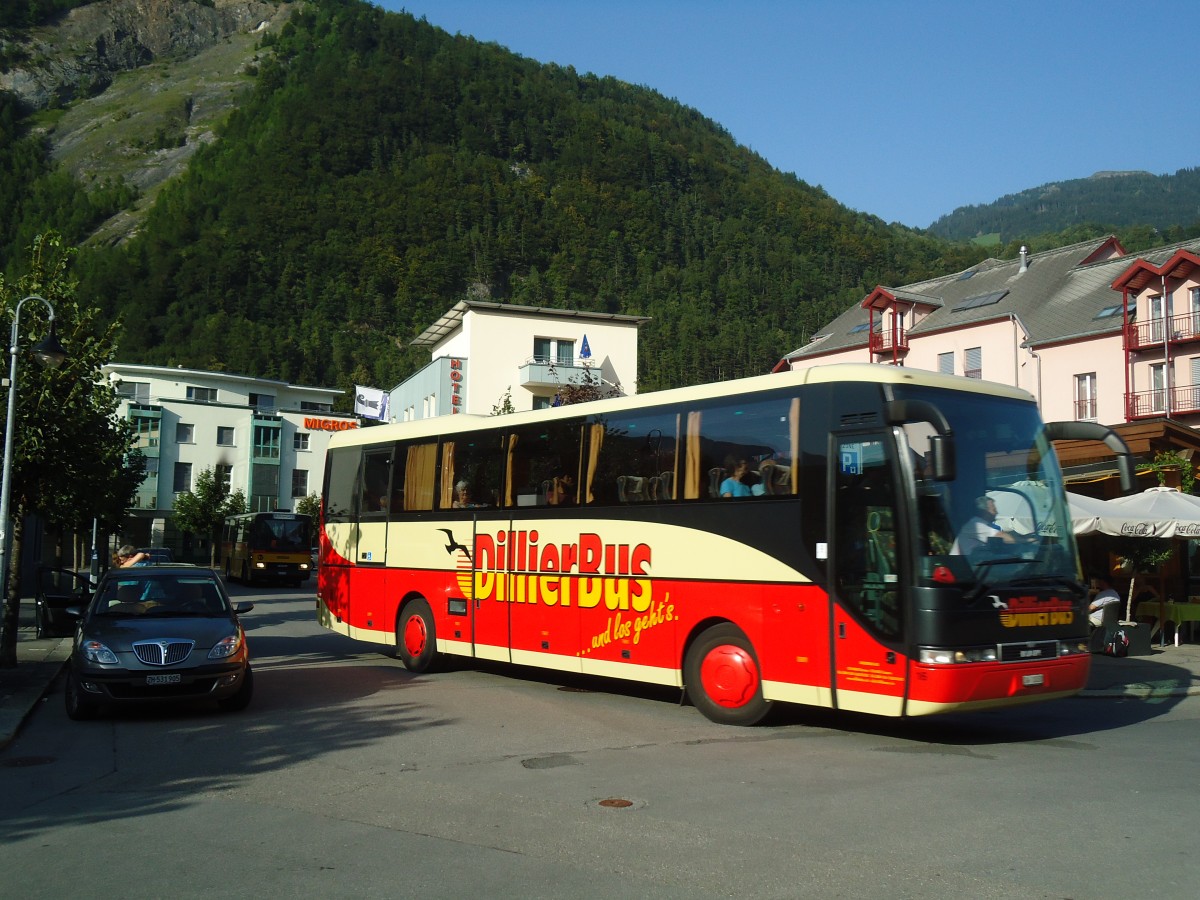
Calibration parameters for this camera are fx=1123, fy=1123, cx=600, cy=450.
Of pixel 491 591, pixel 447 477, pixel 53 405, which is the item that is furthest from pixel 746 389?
pixel 53 405

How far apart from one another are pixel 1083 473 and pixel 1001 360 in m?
27.2

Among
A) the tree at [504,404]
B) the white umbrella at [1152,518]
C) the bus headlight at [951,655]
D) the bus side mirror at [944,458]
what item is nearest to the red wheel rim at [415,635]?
the bus headlight at [951,655]

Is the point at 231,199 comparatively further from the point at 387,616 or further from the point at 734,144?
the point at 387,616

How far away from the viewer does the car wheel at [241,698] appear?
12.4 m

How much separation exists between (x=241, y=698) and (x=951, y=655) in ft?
25.0

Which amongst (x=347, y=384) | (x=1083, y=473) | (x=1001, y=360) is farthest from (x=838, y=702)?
(x=347, y=384)

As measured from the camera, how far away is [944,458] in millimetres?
9297

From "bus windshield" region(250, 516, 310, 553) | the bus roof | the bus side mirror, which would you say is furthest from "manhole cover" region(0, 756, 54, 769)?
"bus windshield" region(250, 516, 310, 553)

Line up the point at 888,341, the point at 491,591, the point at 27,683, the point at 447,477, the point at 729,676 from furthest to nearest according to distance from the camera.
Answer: the point at 888,341 < the point at 447,477 < the point at 491,591 < the point at 27,683 < the point at 729,676

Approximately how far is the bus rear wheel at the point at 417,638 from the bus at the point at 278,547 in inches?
1170

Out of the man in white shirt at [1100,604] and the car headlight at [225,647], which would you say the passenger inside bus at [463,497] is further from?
the man in white shirt at [1100,604]

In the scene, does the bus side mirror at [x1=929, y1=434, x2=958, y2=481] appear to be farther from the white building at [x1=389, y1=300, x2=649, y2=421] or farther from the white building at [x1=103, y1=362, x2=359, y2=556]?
the white building at [x1=103, y1=362, x2=359, y2=556]

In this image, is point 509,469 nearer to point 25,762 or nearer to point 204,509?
point 25,762

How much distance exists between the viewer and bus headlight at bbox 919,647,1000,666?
377 inches
